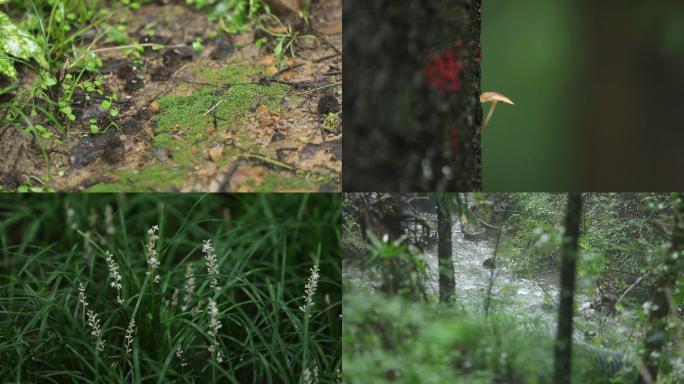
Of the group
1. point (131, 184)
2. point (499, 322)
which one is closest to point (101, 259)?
point (131, 184)

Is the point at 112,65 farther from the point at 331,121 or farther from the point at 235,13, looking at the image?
the point at 331,121

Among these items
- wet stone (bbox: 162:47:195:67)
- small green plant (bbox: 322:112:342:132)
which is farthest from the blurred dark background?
wet stone (bbox: 162:47:195:67)

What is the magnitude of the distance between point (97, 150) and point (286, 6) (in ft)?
2.65

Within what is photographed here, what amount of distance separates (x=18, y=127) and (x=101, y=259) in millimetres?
478

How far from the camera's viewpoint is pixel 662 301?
152 cm

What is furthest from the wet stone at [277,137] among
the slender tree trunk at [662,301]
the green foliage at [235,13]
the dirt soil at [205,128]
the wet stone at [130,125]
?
the slender tree trunk at [662,301]

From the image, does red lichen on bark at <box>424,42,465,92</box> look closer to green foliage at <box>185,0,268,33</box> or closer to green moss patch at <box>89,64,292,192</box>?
green moss patch at <box>89,64,292,192</box>

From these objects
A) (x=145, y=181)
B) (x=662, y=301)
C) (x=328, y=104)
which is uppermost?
A: (x=328, y=104)

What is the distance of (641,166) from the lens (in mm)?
2633

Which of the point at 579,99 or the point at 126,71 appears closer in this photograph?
the point at 126,71

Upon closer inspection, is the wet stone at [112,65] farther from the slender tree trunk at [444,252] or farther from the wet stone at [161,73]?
the slender tree trunk at [444,252]

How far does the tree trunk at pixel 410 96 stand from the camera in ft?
5.16

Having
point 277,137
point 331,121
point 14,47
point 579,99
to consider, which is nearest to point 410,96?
point 331,121

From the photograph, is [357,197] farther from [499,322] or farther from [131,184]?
[131,184]
